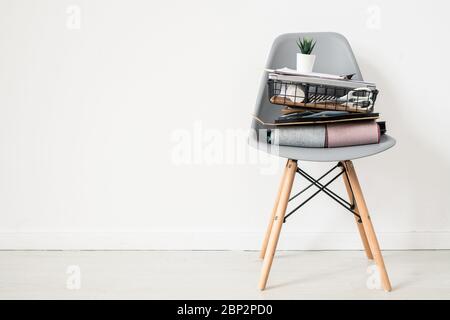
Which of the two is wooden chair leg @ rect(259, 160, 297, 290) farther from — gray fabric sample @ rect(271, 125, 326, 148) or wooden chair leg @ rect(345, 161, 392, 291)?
wooden chair leg @ rect(345, 161, 392, 291)

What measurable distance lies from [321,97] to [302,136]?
14 cm

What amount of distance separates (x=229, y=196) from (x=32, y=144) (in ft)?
2.58

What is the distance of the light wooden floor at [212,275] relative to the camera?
1.50 m

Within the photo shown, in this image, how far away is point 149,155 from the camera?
189cm

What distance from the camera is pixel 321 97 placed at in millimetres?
1549

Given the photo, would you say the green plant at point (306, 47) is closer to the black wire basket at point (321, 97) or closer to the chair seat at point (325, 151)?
the black wire basket at point (321, 97)

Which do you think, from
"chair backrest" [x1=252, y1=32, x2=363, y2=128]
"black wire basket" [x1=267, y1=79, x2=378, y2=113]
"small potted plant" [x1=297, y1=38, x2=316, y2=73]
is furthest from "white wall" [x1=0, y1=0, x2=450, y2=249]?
"black wire basket" [x1=267, y1=79, x2=378, y2=113]

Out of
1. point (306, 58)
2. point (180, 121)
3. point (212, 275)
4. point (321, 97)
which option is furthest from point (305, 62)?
point (212, 275)

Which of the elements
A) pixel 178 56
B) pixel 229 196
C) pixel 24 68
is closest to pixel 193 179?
pixel 229 196

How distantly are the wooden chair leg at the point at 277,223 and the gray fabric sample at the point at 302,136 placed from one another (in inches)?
2.9

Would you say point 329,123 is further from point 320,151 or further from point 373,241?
point 373,241

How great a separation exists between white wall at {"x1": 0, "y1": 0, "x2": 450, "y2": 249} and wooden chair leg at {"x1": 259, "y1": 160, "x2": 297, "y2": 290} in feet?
1.23

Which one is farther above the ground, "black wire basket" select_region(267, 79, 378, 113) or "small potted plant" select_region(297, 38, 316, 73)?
"small potted plant" select_region(297, 38, 316, 73)

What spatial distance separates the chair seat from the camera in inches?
56.5
